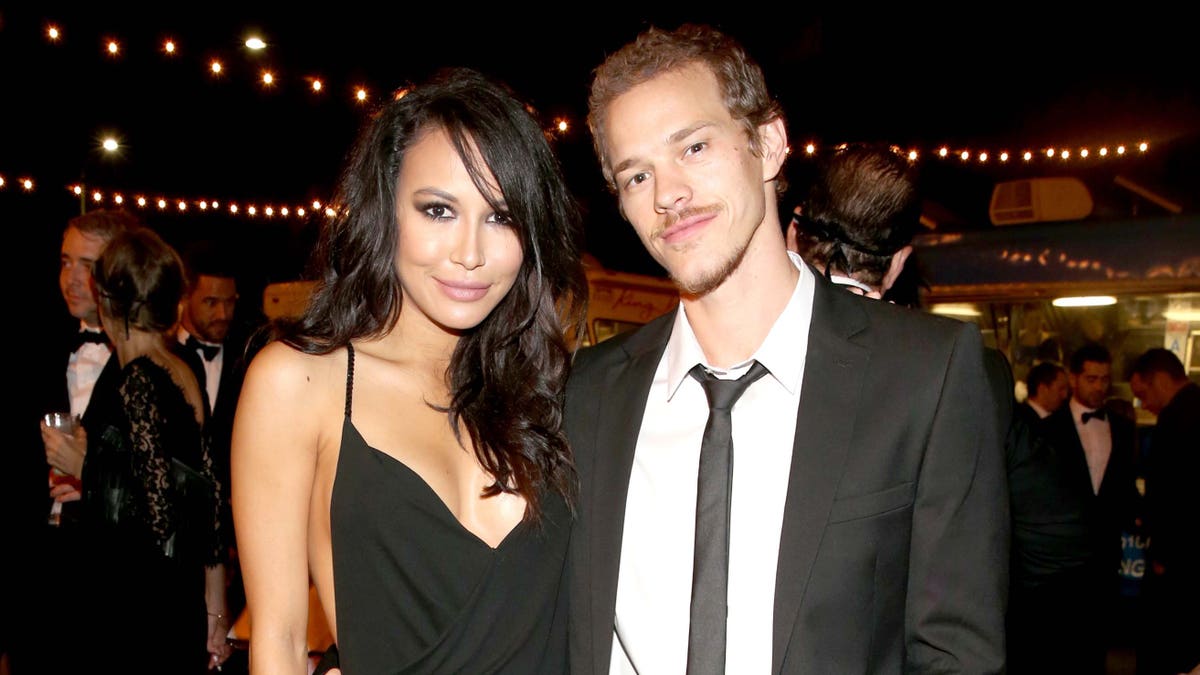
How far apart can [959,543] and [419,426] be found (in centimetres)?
120

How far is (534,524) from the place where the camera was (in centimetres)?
213

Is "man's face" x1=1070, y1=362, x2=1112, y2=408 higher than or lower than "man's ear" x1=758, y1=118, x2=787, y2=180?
higher

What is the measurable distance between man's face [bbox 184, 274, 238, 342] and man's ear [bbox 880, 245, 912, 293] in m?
4.22

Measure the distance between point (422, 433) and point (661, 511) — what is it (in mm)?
630

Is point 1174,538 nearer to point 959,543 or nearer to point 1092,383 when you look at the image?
point 1092,383

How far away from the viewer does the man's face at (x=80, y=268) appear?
160 inches

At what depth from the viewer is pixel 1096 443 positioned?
6.38 m

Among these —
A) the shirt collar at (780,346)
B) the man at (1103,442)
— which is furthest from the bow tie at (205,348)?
the man at (1103,442)

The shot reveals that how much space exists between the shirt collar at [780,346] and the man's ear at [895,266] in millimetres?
909

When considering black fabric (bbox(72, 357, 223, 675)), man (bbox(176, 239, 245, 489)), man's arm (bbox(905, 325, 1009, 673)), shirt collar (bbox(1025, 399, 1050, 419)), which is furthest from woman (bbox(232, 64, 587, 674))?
shirt collar (bbox(1025, 399, 1050, 419))

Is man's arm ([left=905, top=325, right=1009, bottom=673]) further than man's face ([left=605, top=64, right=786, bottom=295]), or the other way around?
man's face ([left=605, top=64, right=786, bottom=295])

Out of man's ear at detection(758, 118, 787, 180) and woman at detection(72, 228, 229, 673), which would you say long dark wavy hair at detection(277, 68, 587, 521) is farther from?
woman at detection(72, 228, 229, 673)

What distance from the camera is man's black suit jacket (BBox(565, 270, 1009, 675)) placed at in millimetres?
Result: 1595

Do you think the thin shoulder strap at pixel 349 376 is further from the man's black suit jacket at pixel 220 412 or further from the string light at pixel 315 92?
the string light at pixel 315 92
